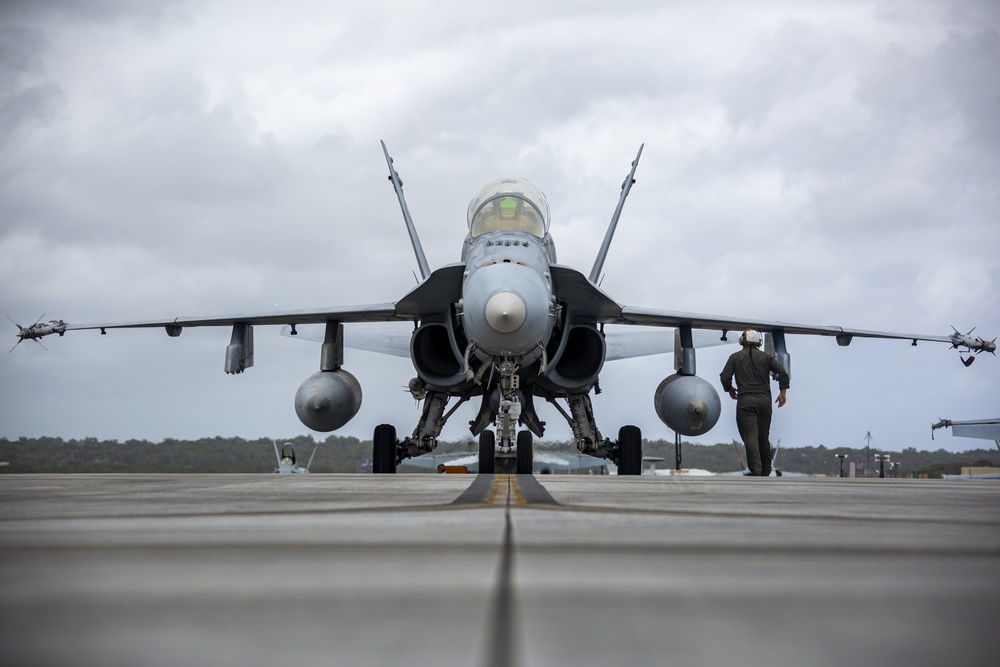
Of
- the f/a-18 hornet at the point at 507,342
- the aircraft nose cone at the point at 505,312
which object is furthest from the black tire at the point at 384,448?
the aircraft nose cone at the point at 505,312

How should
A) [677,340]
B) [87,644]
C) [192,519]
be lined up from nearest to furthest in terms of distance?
[87,644] < [192,519] < [677,340]

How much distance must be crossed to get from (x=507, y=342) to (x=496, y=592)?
29.1ft

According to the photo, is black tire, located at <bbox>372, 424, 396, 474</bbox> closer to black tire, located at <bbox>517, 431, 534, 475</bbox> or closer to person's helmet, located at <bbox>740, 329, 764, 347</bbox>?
black tire, located at <bbox>517, 431, 534, 475</bbox>

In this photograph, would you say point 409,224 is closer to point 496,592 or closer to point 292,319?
point 292,319

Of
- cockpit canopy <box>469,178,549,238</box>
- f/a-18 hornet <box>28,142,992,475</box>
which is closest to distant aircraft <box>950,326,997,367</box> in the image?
f/a-18 hornet <box>28,142,992,475</box>

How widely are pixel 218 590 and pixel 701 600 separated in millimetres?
776

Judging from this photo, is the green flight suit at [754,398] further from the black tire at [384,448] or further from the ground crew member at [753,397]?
the black tire at [384,448]

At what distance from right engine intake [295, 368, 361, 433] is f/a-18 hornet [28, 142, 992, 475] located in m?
0.02

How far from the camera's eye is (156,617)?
1.19 meters

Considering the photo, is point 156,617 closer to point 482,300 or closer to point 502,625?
point 502,625

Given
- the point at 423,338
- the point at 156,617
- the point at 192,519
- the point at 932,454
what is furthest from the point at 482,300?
the point at 932,454

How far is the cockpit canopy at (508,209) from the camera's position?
41.3 ft

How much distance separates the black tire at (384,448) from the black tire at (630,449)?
3776 millimetres

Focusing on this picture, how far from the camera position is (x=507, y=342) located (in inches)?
403
